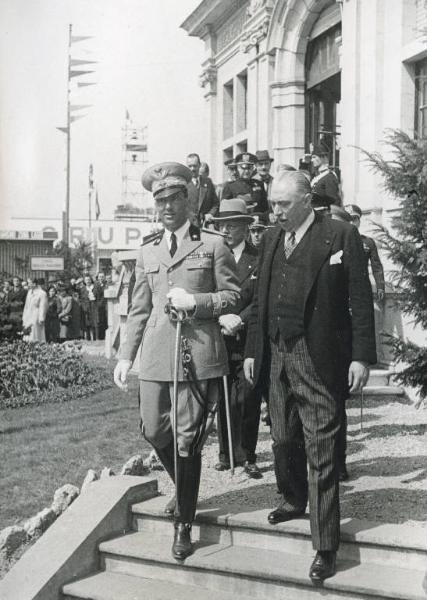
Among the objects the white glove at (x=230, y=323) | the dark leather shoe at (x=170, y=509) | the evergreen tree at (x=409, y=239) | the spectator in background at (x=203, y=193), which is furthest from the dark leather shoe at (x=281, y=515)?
the spectator in background at (x=203, y=193)

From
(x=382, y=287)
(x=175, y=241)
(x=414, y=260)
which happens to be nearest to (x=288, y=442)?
(x=175, y=241)

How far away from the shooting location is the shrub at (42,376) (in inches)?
480

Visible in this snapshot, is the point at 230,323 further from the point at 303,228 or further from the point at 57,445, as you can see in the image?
the point at 57,445

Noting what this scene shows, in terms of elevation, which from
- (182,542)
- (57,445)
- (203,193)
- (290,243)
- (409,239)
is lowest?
(57,445)

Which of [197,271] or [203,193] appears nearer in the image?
[197,271]

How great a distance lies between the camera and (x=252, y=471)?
6480 mm

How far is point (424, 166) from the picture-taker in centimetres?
710

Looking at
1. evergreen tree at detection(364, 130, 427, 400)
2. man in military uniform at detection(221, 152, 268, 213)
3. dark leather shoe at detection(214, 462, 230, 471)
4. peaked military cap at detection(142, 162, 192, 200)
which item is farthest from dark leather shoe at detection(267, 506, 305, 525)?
man in military uniform at detection(221, 152, 268, 213)

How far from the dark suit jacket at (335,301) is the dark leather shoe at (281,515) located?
32.9 inches

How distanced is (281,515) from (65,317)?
18661 mm

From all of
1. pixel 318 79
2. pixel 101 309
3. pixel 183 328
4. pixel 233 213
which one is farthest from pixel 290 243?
pixel 101 309

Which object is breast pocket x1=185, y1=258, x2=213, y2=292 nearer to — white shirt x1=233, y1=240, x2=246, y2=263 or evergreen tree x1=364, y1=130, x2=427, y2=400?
white shirt x1=233, y1=240, x2=246, y2=263

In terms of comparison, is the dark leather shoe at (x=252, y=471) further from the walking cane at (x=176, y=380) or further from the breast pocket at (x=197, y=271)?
the breast pocket at (x=197, y=271)

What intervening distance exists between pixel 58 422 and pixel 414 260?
490 centimetres
